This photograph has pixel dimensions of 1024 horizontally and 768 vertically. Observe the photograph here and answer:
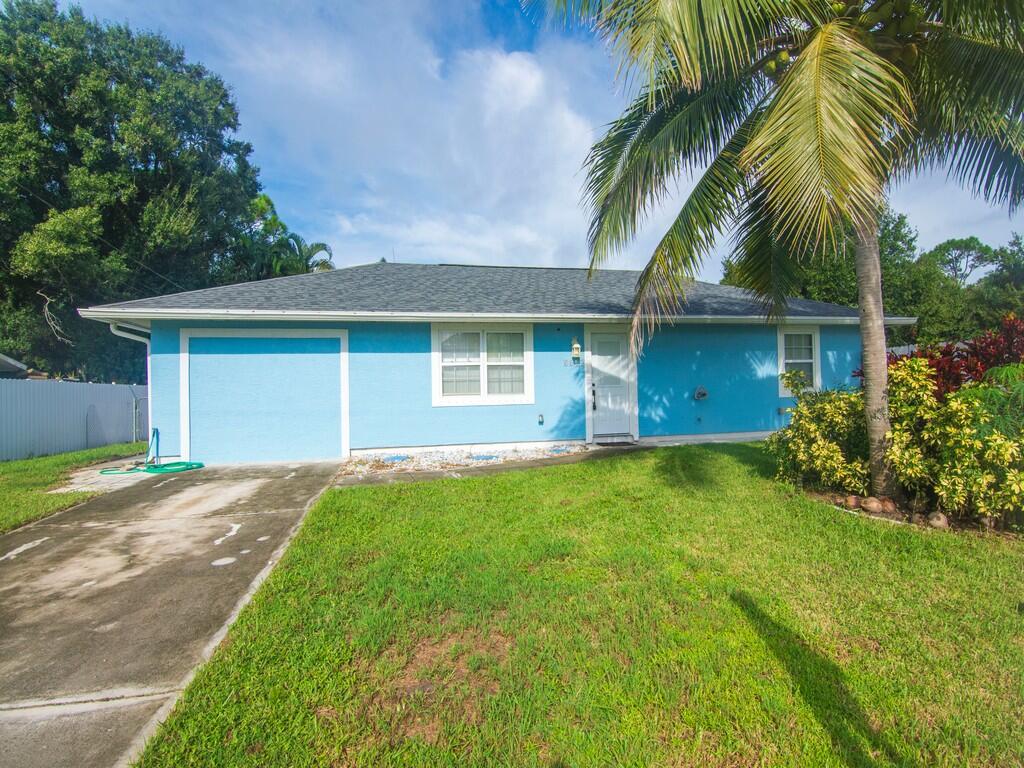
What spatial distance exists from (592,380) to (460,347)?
289cm

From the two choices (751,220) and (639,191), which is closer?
(639,191)

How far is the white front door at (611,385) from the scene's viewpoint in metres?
9.85

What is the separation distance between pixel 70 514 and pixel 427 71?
34.0 ft

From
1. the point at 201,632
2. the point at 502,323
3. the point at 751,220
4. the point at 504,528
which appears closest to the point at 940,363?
the point at 751,220

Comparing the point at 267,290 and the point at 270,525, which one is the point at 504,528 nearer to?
the point at 270,525

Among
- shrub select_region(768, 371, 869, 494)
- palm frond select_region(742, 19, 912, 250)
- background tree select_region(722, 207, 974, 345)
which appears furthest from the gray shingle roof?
background tree select_region(722, 207, 974, 345)

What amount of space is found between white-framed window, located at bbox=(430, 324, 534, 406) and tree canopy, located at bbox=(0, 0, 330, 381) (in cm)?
1699

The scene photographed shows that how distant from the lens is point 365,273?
1152 cm

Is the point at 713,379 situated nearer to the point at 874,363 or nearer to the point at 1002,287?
the point at 874,363

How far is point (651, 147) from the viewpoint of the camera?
5.64 metres

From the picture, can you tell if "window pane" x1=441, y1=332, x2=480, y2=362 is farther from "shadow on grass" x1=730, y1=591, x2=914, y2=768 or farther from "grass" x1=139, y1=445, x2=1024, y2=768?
"shadow on grass" x1=730, y1=591, x2=914, y2=768

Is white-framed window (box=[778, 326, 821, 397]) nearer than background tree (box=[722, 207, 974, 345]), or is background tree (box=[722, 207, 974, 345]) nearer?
white-framed window (box=[778, 326, 821, 397])

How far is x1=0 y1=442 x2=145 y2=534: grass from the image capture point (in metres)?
5.48

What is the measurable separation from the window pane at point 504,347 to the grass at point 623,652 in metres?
5.19
